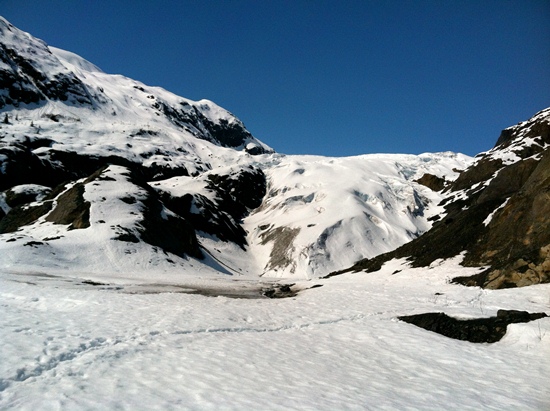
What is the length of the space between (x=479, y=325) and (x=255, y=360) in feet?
31.7

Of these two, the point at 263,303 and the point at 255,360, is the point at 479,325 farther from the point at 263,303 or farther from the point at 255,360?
the point at 263,303

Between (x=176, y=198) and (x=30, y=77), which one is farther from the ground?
(x=30, y=77)

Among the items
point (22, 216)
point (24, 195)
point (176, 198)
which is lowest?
point (22, 216)

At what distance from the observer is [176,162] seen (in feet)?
478

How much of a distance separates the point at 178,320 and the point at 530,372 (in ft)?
42.2

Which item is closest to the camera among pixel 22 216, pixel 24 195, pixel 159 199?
pixel 22 216

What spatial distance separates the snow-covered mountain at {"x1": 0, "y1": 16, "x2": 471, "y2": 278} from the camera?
55.8 metres

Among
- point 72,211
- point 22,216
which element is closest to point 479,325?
point 72,211

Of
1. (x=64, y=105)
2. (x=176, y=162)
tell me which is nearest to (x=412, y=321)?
(x=176, y=162)

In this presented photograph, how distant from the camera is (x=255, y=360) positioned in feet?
33.9

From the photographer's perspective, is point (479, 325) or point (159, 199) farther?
point (159, 199)

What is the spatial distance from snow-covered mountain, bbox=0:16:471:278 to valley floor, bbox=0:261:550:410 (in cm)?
3427

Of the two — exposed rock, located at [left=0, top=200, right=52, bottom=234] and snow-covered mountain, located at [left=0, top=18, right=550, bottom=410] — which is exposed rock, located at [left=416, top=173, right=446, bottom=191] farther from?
exposed rock, located at [left=0, top=200, right=52, bottom=234]

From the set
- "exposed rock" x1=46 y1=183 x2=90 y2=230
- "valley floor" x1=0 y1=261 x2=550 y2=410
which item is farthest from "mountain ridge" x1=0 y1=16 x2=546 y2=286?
"valley floor" x1=0 y1=261 x2=550 y2=410
